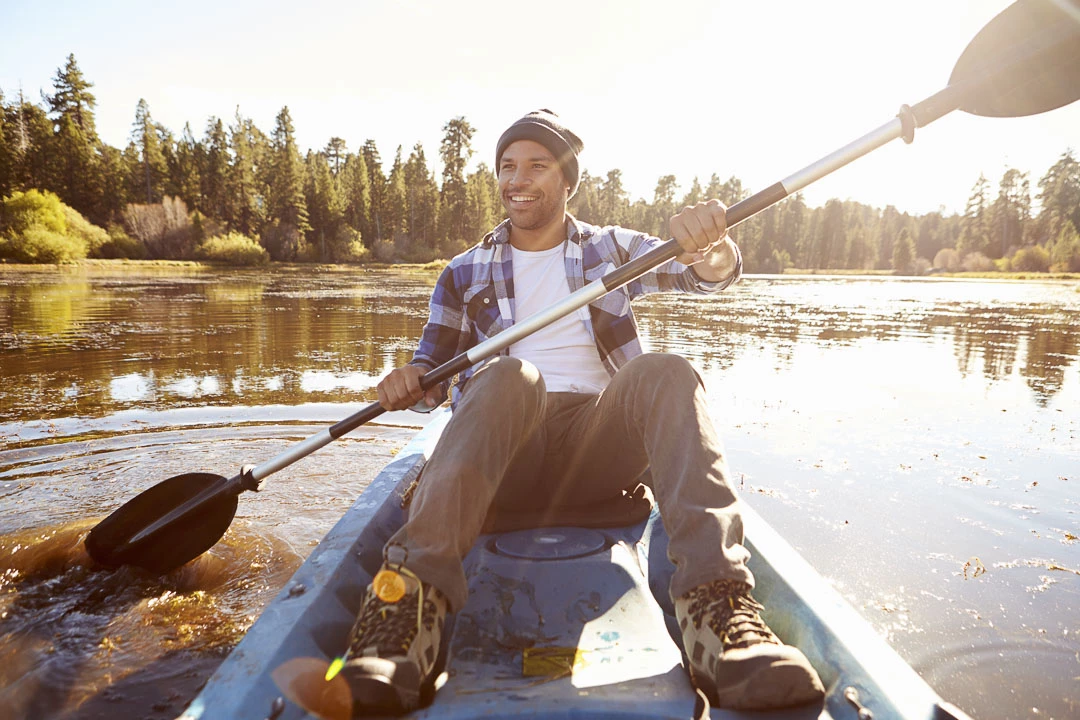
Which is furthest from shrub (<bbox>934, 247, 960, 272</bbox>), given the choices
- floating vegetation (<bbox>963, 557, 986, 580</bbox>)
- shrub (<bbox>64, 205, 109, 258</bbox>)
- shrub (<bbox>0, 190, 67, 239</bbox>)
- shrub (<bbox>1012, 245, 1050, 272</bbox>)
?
shrub (<bbox>0, 190, 67, 239</bbox>)

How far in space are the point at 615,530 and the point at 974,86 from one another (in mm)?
2112

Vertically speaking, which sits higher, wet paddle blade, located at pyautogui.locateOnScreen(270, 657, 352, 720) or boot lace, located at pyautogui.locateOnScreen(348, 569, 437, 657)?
boot lace, located at pyautogui.locateOnScreen(348, 569, 437, 657)

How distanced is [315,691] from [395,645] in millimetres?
185

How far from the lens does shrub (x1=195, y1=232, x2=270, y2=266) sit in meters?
47.7

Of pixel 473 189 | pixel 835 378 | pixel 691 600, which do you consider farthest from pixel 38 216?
pixel 691 600

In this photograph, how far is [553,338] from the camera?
276 cm

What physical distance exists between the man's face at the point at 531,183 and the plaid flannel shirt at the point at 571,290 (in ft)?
0.48

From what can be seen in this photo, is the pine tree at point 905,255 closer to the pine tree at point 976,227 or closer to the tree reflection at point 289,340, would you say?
the pine tree at point 976,227

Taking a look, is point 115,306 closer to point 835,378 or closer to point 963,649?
point 835,378

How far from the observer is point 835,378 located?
7.88m

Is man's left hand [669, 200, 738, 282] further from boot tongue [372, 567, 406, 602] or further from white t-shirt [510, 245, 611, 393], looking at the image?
boot tongue [372, 567, 406, 602]

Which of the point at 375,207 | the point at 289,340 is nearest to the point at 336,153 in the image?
the point at 375,207

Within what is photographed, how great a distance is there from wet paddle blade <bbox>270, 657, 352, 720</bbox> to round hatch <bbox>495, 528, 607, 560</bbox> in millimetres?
859

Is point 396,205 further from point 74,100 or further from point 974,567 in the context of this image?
point 974,567
